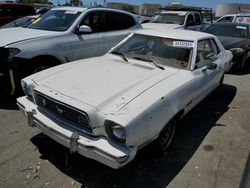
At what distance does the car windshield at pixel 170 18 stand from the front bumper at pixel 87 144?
9795mm

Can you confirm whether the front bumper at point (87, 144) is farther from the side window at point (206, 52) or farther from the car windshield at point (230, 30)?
the car windshield at point (230, 30)

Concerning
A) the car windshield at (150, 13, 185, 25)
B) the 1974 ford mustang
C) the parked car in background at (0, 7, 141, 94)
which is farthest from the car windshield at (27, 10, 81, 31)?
the car windshield at (150, 13, 185, 25)

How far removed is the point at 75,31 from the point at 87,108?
124 inches

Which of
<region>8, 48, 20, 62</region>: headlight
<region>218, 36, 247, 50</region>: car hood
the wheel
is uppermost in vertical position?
<region>8, 48, 20, 62</region>: headlight

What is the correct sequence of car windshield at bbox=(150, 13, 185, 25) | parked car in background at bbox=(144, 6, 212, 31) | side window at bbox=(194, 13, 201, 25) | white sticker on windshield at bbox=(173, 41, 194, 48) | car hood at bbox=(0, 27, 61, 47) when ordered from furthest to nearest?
side window at bbox=(194, 13, 201, 25), car windshield at bbox=(150, 13, 185, 25), parked car in background at bbox=(144, 6, 212, 31), car hood at bbox=(0, 27, 61, 47), white sticker on windshield at bbox=(173, 41, 194, 48)

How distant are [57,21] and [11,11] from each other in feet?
23.4

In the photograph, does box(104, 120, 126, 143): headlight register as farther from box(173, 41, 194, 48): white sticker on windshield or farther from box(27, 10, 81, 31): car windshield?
box(27, 10, 81, 31): car windshield

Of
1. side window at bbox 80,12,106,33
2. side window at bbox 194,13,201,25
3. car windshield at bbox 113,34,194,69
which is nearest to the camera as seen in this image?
car windshield at bbox 113,34,194,69

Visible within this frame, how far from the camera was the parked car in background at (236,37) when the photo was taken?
296 inches

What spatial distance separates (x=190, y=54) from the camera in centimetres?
364

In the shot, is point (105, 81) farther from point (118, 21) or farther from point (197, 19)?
point (197, 19)

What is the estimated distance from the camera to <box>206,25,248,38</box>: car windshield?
8.28 metres

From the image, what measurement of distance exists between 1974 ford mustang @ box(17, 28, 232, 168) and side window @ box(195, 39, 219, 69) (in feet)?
0.06

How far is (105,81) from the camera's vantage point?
3.00 m
